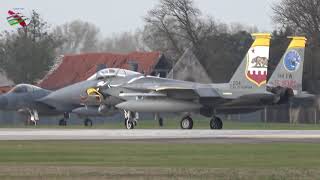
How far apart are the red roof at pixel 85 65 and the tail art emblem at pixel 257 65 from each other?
127 feet

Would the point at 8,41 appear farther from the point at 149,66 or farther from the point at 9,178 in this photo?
the point at 9,178

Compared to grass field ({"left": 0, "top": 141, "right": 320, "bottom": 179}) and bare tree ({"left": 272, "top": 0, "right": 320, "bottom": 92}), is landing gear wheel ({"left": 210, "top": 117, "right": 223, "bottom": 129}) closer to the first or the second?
grass field ({"left": 0, "top": 141, "right": 320, "bottom": 179})

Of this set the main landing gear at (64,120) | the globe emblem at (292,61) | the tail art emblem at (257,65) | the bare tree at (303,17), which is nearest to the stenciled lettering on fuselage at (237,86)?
the tail art emblem at (257,65)

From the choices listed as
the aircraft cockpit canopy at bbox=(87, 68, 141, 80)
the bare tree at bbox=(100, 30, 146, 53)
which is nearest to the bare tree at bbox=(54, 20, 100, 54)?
the bare tree at bbox=(100, 30, 146, 53)

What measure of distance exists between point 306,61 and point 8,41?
32.9 meters

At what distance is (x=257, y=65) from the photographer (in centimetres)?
4575

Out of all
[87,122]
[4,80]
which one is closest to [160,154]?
[87,122]

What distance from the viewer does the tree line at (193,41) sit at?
7862 centimetres

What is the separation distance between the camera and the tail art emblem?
45.6m

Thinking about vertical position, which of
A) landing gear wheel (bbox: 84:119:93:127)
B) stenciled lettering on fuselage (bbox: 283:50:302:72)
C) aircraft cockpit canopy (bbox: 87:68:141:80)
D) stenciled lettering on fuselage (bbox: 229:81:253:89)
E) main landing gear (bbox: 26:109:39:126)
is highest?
stenciled lettering on fuselage (bbox: 283:50:302:72)

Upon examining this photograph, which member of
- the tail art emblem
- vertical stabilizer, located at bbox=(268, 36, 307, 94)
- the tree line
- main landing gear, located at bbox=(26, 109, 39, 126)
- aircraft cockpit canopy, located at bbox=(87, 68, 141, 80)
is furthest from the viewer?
the tree line

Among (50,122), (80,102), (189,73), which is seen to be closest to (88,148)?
(80,102)

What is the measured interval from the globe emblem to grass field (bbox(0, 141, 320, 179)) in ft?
54.5

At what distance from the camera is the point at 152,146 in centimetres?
3062
